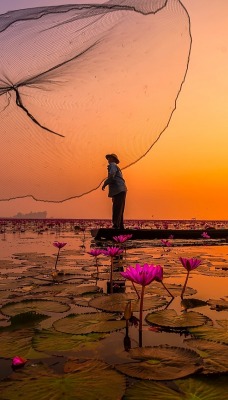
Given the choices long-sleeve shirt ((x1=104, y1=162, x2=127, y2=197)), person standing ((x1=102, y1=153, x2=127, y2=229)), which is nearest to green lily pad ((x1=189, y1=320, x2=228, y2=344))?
person standing ((x1=102, y1=153, x2=127, y2=229))

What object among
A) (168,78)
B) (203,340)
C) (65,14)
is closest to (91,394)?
(203,340)

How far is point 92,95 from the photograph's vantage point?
22.1 ft

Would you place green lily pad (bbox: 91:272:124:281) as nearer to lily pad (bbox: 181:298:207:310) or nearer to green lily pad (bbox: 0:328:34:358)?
lily pad (bbox: 181:298:207:310)

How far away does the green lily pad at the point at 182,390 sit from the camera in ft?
4.97

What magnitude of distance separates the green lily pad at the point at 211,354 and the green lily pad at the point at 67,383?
50cm

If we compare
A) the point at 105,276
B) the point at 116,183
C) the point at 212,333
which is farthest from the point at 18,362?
the point at 116,183

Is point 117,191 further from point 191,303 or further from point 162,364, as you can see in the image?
point 162,364

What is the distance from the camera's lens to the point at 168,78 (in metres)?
6.76

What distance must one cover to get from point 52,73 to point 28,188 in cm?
232

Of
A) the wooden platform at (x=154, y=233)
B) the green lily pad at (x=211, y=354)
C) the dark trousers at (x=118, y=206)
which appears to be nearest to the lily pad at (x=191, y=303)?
the green lily pad at (x=211, y=354)

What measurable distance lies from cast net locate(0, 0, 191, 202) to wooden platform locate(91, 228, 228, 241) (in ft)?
18.3

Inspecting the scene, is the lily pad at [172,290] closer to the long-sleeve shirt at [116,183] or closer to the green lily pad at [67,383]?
the green lily pad at [67,383]

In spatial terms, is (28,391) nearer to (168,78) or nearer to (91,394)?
(91,394)

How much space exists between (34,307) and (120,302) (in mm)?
806
